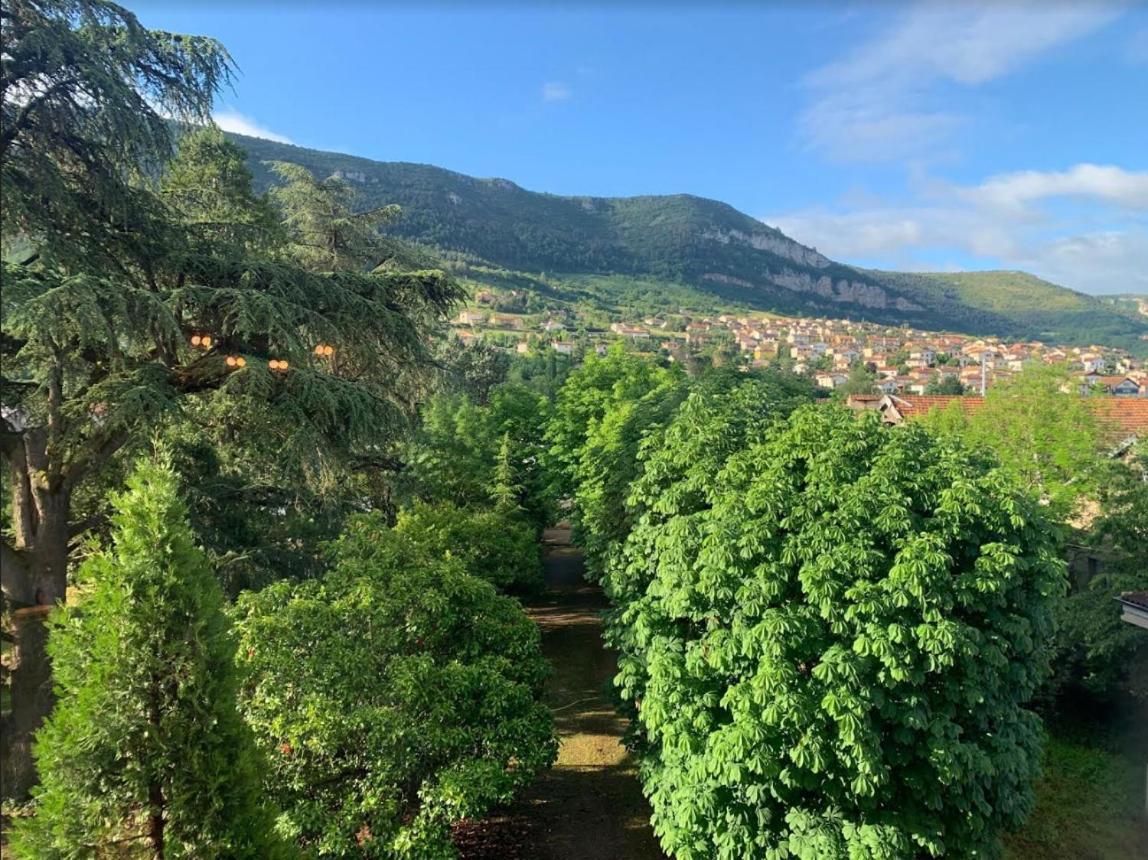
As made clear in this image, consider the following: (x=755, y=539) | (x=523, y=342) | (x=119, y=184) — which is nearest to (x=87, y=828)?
(x=755, y=539)

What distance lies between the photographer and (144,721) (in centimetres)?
470

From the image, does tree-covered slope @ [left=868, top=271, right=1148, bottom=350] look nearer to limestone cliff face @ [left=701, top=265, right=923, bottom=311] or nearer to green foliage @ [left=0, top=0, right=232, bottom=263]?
limestone cliff face @ [left=701, top=265, right=923, bottom=311]

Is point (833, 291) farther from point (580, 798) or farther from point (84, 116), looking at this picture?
point (84, 116)

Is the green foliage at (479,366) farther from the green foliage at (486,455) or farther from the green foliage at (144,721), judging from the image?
the green foliage at (144,721)

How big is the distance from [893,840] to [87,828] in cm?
729

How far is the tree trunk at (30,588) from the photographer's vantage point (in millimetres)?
8203

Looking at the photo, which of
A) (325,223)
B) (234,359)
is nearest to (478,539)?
(234,359)

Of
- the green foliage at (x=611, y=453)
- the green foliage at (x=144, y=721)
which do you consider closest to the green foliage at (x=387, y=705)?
the green foliage at (x=144, y=721)

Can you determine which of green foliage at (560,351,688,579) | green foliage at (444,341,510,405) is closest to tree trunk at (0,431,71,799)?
green foliage at (560,351,688,579)

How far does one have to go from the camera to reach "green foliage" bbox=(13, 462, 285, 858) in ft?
15.1

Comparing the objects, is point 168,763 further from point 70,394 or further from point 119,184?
point 119,184

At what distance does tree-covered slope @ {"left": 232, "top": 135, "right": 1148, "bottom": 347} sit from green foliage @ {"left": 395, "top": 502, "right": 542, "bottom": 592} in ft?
345

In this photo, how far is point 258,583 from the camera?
1200cm

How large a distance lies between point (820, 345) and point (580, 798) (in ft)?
438
